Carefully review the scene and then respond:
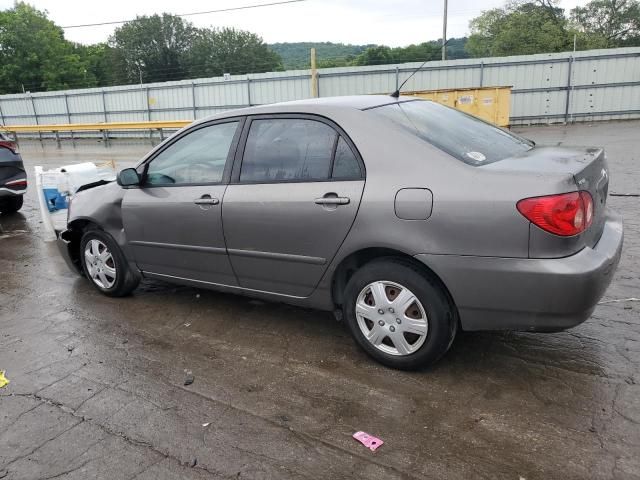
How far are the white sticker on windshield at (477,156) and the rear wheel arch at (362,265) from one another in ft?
2.19

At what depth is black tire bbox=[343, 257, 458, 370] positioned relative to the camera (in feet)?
9.53

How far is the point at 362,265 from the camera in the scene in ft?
10.6

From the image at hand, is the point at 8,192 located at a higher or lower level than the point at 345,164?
lower

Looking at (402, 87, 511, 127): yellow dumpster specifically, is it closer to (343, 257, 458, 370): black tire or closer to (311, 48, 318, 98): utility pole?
(311, 48, 318, 98): utility pole

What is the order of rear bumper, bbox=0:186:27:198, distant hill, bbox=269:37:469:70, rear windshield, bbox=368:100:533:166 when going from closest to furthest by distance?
rear windshield, bbox=368:100:533:166 → rear bumper, bbox=0:186:27:198 → distant hill, bbox=269:37:469:70

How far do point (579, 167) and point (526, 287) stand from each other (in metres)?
0.74

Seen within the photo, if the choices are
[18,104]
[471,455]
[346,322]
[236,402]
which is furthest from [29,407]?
[18,104]

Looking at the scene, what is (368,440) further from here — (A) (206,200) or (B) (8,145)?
(B) (8,145)

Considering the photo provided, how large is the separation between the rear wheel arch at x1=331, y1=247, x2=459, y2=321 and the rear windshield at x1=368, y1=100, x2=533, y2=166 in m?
0.63

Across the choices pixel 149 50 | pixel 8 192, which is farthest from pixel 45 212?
pixel 149 50

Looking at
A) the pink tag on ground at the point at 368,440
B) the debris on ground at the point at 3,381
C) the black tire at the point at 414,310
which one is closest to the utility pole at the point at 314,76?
the black tire at the point at 414,310

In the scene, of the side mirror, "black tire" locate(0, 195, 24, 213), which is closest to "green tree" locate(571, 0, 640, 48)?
"black tire" locate(0, 195, 24, 213)

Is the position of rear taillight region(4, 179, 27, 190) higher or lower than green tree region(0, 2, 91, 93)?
lower

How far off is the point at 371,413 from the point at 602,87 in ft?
66.2
